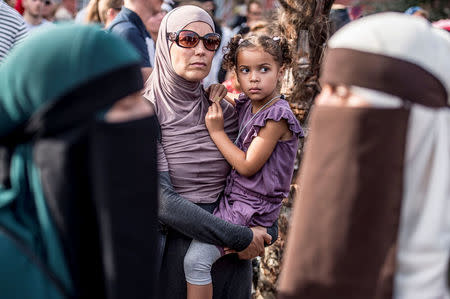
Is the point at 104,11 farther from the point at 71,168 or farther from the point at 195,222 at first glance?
the point at 71,168

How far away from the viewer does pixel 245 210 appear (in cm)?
278

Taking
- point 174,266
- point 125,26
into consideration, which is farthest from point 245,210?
point 125,26

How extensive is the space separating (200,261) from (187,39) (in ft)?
3.91

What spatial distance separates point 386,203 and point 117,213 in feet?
2.62

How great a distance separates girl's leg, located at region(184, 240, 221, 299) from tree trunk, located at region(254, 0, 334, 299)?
1.11 meters

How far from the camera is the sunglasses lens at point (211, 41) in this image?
284cm

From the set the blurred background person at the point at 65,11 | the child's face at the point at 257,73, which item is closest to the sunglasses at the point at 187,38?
the child's face at the point at 257,73

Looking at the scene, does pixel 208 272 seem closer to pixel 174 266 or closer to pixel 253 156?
pixel 174 266

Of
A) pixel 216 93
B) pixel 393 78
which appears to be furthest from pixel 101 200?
pixel 216 93

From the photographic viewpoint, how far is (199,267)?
9.02 feet

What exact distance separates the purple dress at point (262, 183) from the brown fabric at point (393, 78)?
122 cm

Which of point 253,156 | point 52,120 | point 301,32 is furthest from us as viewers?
point 301,32

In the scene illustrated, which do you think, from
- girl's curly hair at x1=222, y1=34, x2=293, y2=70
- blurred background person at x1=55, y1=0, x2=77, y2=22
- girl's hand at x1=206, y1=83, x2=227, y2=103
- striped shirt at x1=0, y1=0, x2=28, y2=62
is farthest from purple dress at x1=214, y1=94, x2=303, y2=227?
blurred background person at x1=55, y1=0, x2=77, y2=22

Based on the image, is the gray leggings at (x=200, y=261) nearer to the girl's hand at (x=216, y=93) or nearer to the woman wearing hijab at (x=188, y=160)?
the woman wearing hijab at (x=188, y=160)
